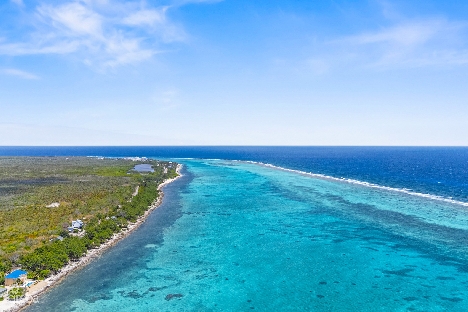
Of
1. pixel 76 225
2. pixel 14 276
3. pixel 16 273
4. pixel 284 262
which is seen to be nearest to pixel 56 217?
pixel 76 225

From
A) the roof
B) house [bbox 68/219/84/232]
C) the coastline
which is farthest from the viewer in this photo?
house [bbox 68/219/84/232]

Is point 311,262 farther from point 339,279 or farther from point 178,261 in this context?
point 178,261

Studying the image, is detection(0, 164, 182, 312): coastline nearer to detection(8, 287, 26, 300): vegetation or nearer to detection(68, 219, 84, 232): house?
detection(8, 287, 26, 300): vegetation

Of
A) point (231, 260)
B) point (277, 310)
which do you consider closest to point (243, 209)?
point (231, 260)

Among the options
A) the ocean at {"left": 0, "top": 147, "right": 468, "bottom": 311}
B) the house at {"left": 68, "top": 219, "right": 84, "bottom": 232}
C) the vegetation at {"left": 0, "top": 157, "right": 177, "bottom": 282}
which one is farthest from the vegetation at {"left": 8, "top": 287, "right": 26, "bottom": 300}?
the house at {"left": 68, "top": 219, "right": 84, "bottom": 232}

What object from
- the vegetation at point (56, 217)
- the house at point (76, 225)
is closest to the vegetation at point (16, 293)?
the vegetation at point (56, 217)
